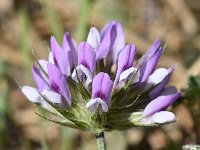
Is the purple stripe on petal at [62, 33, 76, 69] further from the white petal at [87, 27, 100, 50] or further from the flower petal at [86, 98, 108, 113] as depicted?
the flower petal at [86, 98, 108, 113]

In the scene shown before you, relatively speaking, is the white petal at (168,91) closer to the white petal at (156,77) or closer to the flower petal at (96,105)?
the white petal at (156,77)

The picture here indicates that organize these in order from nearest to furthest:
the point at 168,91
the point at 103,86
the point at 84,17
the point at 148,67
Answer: the point at 103,86
the point at 148,67
the point at 168,91
the point at 84,17

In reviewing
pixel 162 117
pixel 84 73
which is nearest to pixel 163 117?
pixel 162 117

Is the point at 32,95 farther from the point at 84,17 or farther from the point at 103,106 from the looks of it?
the point at 84,17

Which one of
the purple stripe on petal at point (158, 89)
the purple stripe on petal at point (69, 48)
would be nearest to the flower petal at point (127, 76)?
the purple stripe on petal at point (158, 89)

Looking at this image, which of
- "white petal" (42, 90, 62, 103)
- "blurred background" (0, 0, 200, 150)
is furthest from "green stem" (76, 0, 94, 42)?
"white petal" (42, 90, 62, 103)

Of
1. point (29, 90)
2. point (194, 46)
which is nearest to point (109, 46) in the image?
point (29, 90)

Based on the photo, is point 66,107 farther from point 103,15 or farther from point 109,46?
point 103,15
